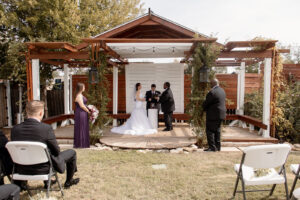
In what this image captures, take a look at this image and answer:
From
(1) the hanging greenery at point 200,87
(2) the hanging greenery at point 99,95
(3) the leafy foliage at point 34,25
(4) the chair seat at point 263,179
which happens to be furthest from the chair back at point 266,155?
(3) the leafy foliage at point 34,25

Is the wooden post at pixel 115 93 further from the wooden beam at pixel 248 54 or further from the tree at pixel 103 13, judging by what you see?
the wooden beam at pixel 248 54

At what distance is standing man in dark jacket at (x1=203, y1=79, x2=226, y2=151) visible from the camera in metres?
5.53

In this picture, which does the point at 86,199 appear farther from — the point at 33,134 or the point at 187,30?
the point at 187,30

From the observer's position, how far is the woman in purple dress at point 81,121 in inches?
228

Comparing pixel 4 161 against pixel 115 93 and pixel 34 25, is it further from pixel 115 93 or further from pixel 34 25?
pixel 34 25

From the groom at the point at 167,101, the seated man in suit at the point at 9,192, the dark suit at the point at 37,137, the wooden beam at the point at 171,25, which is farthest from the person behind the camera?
the groom at the point at 167,101

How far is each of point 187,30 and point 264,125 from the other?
3995 millimetres

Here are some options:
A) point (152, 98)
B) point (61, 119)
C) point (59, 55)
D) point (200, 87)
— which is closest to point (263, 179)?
point (200, 87)

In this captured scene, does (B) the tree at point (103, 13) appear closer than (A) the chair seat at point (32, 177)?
No

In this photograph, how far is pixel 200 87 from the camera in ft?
20.8

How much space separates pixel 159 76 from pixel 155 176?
645 cm

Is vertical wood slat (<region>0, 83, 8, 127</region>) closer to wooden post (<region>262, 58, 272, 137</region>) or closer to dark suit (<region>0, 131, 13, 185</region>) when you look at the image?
dark suit (<region>0, 131, 13, 185</region>)

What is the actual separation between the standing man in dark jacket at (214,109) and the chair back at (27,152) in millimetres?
4059

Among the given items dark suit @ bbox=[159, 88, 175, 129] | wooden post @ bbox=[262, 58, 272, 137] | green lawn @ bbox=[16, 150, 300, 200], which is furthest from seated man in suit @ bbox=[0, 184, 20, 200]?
wooden post @ bbox=[262, 58, 272, 137]
